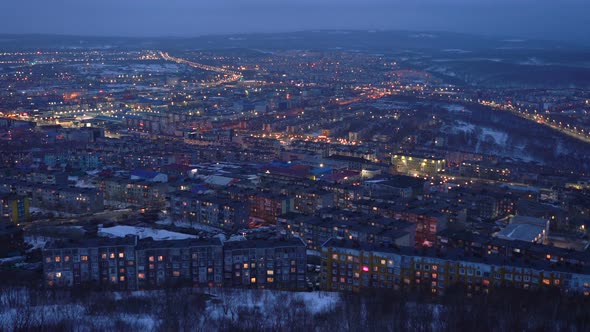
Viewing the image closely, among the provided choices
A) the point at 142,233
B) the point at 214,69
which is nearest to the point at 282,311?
the point at 142,233

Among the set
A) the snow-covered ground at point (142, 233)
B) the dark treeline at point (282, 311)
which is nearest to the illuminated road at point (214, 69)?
the snow-covered ground at point (142, 233)

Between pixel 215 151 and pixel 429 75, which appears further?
pixel 429 75

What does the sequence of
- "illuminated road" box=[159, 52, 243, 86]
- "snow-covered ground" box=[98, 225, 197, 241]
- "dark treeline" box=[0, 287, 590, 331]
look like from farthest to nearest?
"illuminated road" box=[159, 52, 243, 86] < "snow-covered ground" box=[98, 225, 197, 241] < "dark treeline" box=[0, 287, 590, 331]

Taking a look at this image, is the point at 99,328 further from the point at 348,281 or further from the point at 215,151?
the point at 215,151

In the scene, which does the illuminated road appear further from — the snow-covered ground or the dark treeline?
the dark treeline

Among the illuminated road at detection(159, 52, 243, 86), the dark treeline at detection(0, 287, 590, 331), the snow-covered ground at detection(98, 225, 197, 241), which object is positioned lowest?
the snow-covered ground at detection(98, 225, 197, 241)

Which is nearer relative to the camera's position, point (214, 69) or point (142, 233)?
point (142, 233)

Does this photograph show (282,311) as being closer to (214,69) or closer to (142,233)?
(142,233)

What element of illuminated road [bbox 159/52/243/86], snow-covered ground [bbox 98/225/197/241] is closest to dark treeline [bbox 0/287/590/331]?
snow-covered ground [bbox 98/225/197/241]

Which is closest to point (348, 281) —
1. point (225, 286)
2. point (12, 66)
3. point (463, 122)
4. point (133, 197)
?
point (225, 286)
